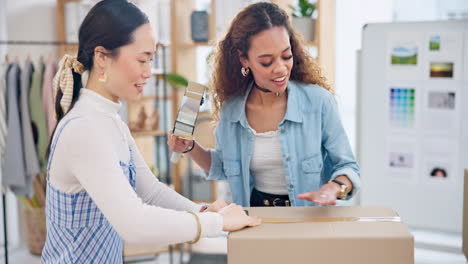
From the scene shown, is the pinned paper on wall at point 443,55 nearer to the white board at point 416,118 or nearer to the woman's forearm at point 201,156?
the white board at point 416,118

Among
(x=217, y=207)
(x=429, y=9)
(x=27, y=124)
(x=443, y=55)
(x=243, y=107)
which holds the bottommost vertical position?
(x=217, y=207)

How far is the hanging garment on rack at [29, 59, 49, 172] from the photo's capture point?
2873mm

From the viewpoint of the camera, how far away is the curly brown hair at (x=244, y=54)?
1435 mm

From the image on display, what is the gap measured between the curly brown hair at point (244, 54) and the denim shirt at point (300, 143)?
0.05 metres

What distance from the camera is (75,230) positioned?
41.6 inches

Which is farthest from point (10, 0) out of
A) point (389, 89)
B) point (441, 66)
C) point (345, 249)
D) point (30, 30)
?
point (345, 249)

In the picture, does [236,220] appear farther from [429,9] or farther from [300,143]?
[429,9]

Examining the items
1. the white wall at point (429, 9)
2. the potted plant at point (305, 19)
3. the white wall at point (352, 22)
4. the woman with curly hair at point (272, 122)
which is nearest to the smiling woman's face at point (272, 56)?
the woman with curly hair at point (272, 122)

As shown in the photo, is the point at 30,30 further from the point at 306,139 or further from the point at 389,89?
the point at 306,139

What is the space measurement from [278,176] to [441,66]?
4.87 feet

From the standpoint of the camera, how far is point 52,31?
153 inches

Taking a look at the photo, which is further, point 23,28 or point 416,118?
point 23,28

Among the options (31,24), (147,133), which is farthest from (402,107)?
(31,24)

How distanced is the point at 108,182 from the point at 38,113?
216cm
